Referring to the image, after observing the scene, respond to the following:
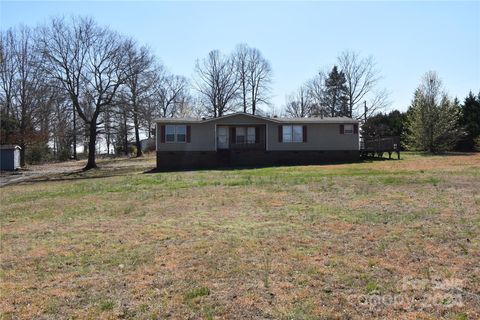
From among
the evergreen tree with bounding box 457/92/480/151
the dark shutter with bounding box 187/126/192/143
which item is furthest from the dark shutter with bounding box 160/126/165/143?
the evergreen tree with bounding box 457/92/480/151

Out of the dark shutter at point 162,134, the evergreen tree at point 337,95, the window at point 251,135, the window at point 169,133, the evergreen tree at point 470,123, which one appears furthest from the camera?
Result: the evergreen tree at point 337,95

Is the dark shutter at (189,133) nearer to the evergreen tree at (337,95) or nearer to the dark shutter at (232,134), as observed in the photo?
the dark shutter at (232,134)

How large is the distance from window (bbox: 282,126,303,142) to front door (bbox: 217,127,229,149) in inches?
156

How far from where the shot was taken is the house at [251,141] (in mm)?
27656

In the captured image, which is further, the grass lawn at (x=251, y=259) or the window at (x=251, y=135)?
the window at (x=251, y=135)

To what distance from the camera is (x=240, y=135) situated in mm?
28906

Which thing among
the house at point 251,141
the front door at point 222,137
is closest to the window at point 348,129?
the house at point 251,141

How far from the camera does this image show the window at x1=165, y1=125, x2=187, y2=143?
27.6 metres

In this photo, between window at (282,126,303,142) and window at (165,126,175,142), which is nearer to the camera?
window at (165,126,175,142)

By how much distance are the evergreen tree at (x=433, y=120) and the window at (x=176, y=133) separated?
66.1ft

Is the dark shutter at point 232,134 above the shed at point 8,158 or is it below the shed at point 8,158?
above

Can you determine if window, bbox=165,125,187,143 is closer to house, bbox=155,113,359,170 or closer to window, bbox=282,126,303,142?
house, bbox=155,113,359,170

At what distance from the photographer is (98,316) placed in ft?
12.6

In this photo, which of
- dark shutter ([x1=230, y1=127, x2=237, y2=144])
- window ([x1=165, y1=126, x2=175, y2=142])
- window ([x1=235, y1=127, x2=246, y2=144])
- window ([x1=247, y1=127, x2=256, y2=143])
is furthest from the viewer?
window ([x1=247, y1=127, x2=256, y2=143])
